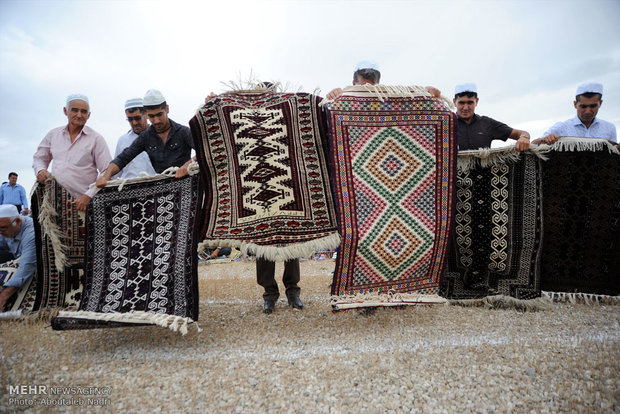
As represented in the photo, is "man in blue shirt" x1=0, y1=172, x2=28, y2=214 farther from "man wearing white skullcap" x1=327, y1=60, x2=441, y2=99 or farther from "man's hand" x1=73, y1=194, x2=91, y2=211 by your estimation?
"man wearing white skullcap" x1=327, y1=60, x2=441, y2=99

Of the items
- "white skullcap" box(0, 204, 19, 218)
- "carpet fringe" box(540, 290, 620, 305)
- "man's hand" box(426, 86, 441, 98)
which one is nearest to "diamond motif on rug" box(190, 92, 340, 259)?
"man's hand" box(426, 86, 441, 98)

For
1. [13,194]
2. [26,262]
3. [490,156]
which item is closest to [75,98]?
[26,262]

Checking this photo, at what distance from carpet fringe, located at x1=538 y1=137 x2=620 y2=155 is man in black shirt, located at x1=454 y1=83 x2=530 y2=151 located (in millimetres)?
343

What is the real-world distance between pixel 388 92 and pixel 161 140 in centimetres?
210

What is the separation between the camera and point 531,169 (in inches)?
141

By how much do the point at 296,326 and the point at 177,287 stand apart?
986 mm

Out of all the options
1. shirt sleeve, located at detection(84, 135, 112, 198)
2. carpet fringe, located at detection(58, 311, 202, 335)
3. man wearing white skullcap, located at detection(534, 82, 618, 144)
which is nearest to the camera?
carpet fringe, located at detection(58, 311, 202, 335)

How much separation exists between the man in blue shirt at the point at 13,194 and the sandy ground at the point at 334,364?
26.8 feet

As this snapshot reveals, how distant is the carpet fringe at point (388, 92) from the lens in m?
3.24

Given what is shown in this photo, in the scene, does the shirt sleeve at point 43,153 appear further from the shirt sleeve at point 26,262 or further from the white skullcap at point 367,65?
the white skullcap at point 367,65

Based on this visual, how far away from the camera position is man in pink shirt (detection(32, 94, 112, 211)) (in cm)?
394

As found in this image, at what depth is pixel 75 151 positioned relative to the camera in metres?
4.01

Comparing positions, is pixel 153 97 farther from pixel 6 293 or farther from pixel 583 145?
pixel 583 145

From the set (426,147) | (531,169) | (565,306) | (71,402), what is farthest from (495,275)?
(71,402)
